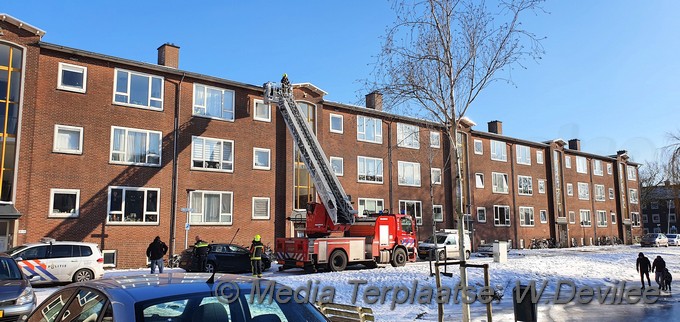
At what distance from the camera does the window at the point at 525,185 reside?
45.9 metres

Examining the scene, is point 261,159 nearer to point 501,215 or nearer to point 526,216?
point 501,215

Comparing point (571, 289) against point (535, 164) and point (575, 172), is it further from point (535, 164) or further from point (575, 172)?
point (575, 172)

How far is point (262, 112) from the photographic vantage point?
29.3 m

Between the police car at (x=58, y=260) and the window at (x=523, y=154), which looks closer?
the police car at (x=58, y=260)

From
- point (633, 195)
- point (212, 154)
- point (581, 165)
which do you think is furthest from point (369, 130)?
point (633, 195)

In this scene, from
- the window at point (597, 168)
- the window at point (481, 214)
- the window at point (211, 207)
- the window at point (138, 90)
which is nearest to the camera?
the window at point (138, 90)

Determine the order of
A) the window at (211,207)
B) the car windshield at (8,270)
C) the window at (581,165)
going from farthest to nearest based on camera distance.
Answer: the window at (581,165)
the window at (211,207)
the car windshield at (8,270)

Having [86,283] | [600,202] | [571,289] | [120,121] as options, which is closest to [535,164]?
[600,202]

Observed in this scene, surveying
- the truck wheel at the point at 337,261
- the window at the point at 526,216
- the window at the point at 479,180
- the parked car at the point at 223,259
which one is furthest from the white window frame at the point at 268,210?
the window at the point at 526,216

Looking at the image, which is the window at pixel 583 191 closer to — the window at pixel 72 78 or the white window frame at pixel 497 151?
the white window frame at pixel 497 151

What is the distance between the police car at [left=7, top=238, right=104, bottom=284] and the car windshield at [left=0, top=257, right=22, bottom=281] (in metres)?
5.89

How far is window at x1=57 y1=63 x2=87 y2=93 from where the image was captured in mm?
22891

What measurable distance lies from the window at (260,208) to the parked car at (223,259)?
640 cm

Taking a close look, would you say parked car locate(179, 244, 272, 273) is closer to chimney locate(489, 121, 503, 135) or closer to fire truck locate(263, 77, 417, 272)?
fire truck locate(263, 77, 417, 272)
